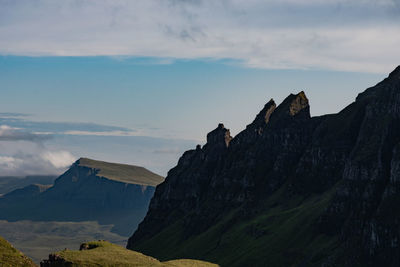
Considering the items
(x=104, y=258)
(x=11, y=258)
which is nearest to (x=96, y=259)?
(x=104, y=258)

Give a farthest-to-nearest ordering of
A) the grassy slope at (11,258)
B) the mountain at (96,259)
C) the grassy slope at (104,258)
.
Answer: the grassy slope at (104,258)
the mountain at (96,259)
the grassy slope at (11,258)

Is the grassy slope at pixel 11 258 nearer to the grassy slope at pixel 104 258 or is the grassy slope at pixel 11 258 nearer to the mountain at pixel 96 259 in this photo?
the mountain at pixel 96 259

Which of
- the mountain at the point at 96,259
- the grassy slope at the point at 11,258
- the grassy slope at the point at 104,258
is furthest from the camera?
the grassy slope at the point at 104,258

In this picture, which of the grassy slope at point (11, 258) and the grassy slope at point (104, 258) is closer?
the grassy slope at point (11, 258)

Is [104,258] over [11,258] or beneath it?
beneath

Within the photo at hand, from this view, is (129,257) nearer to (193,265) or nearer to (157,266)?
(157,266)

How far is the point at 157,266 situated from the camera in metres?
137

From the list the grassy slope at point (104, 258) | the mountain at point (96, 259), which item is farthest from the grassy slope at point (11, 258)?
the grassy slope at point (104, 258)

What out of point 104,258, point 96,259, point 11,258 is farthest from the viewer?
point 104,258

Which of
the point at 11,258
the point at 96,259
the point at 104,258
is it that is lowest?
the point at 96,259

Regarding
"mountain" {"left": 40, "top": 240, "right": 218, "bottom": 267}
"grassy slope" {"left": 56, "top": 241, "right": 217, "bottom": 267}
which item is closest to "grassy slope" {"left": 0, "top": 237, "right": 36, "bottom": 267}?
"mountain" {"left": 40, "top": 240, "right": 218, "bottom": 267}

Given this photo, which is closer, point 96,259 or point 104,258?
point 96,259

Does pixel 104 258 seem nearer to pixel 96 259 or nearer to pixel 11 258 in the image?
pixel 96 259

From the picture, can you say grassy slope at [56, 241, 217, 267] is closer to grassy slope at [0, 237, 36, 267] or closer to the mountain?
the mountain
